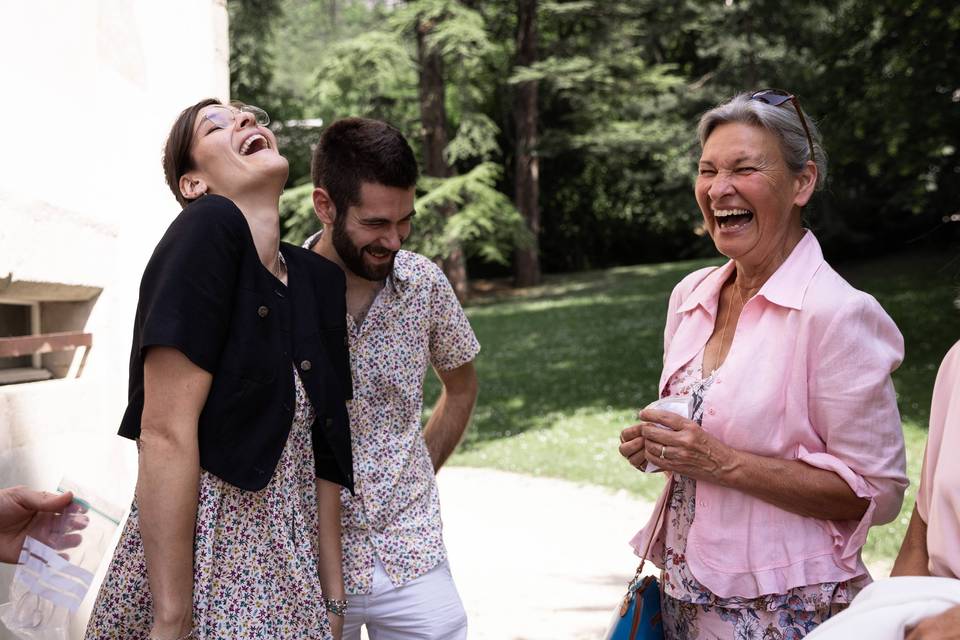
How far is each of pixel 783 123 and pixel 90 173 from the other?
7.89 feet

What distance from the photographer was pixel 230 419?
7.00 ft

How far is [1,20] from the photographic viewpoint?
10.4ft

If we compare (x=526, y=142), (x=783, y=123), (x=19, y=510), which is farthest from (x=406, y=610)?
(x=526, y=142)

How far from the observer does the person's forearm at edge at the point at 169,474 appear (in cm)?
206

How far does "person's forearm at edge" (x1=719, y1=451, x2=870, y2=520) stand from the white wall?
2196 millimetres

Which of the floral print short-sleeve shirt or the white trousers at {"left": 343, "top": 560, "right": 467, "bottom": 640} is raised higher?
the floral print short-sleeve shirt

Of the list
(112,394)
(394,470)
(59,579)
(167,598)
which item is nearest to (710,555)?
(394,470)

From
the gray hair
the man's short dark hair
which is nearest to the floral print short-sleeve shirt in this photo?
the man's short dark hair

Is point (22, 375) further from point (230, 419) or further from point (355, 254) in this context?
point (230, 419)

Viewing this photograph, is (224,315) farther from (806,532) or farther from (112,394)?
(112,394)

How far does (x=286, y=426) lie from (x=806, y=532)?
132 cm

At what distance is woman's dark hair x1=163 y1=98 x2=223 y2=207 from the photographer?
7.77ft

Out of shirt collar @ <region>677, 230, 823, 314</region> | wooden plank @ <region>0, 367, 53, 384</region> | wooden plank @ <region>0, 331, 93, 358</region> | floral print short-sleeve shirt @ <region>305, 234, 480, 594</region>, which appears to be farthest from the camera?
wooden plank @ <region>0, 367, 53, 384</region>

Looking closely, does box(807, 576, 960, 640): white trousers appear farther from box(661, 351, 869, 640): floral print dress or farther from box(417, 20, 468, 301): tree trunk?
box(417, 20, 468, 301): tree trunk
